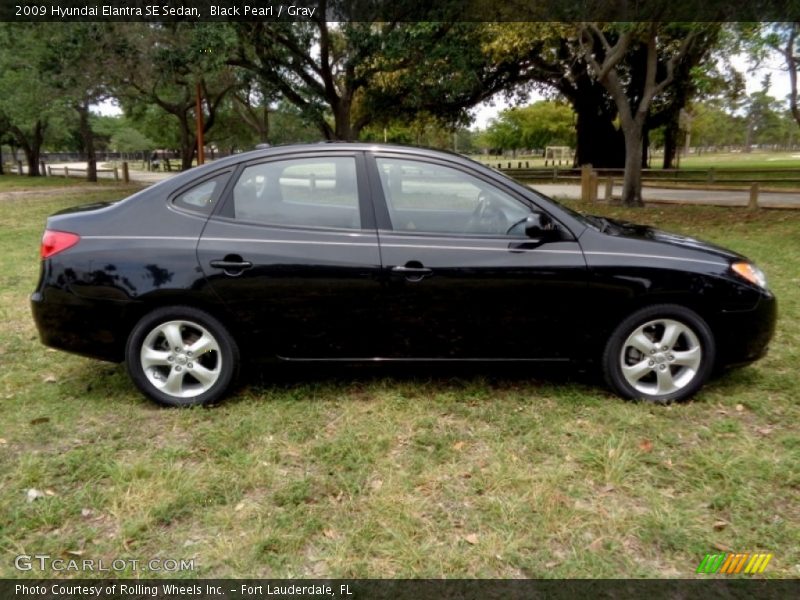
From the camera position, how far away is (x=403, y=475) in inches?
121

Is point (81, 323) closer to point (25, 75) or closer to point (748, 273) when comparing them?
point (748, 273)

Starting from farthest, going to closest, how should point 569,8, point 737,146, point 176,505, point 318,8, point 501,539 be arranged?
point 737,146 < point 318,8 < point 569,8 < point 176,505 < point 501,539

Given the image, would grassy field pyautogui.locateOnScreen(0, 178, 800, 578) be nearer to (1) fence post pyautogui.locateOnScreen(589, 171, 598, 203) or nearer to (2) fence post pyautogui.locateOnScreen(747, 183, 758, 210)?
(2) fence post pyautogui.locateOnScreen(747, 183, 758, 210)

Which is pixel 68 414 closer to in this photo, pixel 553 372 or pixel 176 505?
pixel 176 505

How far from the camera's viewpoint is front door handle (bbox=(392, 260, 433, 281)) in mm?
3633

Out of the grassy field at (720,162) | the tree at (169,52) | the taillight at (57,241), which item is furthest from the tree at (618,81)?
the taillight at (57,241)

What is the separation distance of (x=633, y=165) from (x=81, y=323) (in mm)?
15642

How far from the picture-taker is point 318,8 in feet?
53.5

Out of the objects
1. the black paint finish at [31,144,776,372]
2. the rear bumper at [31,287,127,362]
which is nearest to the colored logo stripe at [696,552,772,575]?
the black paint finish at [31,144,776,372]

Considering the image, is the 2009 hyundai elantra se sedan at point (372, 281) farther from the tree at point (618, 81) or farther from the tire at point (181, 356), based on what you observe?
the tree at point (618, 81)

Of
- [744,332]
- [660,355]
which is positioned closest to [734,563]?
[660,355]

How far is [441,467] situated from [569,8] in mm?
12213

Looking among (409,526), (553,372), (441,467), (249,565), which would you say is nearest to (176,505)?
(249,565)

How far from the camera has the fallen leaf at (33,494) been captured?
2915 mm
